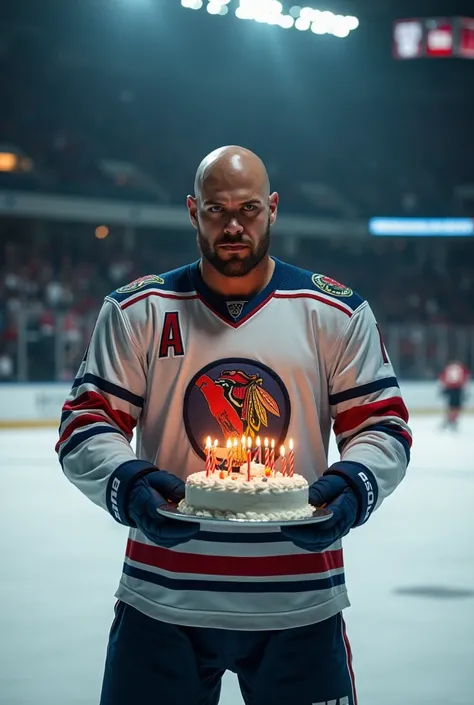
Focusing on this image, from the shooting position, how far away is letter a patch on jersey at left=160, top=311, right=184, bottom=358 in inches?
76.5

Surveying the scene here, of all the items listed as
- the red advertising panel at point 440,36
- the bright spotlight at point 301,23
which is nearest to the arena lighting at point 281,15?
the bright spotlight at point 301,23

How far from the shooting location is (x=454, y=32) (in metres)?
19.9

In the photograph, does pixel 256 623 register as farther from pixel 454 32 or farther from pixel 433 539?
pixel 454 32

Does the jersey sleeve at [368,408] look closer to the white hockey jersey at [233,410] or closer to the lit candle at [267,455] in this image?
the white hockey jersey at [233,410]

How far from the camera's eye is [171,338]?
1.95 metres

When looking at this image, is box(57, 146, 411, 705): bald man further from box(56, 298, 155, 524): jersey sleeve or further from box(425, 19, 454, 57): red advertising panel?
box(425, 19, 454, 57): red advertising panel

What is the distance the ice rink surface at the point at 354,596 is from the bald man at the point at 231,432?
1562 mm

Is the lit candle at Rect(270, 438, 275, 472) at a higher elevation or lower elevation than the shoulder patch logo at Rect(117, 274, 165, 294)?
lower

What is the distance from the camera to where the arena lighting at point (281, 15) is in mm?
16797

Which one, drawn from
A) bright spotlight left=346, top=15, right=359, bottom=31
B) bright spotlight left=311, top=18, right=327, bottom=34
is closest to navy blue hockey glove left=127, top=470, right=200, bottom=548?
bright spotlight left=311, top=18, right=327, bottom=34

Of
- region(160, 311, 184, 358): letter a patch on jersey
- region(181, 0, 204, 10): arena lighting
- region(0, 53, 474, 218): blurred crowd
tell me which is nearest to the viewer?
region(160, 311, 184, 358): letter a patch on jersey

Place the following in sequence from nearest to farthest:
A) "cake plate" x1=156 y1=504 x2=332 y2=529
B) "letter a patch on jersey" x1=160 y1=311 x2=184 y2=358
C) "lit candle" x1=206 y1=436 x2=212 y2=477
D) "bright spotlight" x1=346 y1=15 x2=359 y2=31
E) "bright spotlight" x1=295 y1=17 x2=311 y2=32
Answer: "cake plate" x1=156 y1=504 x2=332 y2=529
"lit candle" x1=206 y1=436 x2=212 y2=477
"letter a patch on jersey" x1=160 y1=311 x2=184 y2=358
"bright spotlight" x1=295 y1=17 x2=311 y2=32
"bright spotlight" x1=346 y1=15 x2=359 y2=31

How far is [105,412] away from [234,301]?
310 millimetres

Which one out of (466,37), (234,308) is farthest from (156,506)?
(466,37)
